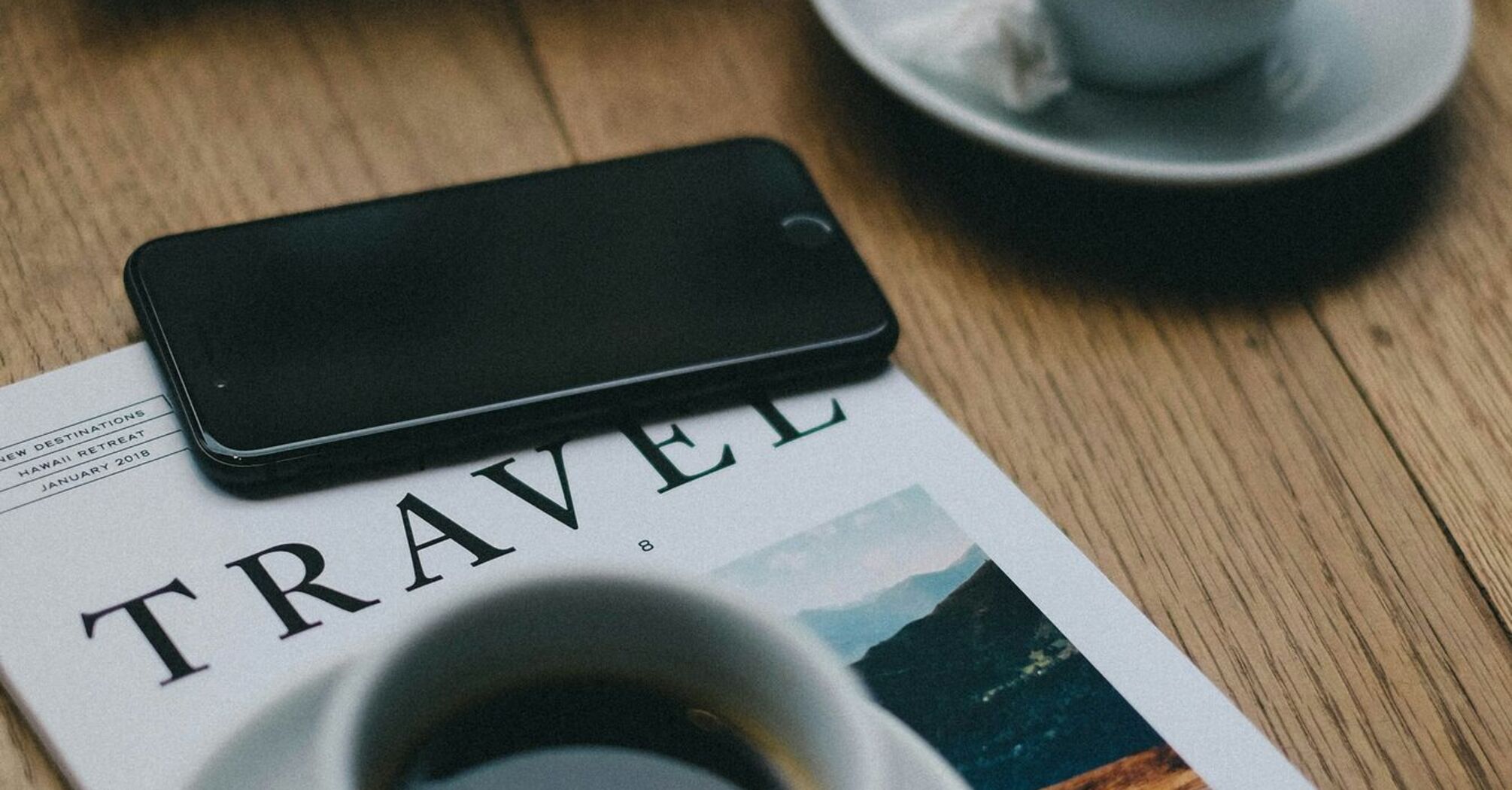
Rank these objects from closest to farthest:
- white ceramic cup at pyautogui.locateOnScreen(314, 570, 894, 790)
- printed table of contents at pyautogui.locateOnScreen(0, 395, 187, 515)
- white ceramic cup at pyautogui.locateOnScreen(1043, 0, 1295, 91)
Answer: white ceramic cup at pyautogui.locateOnScreen(314, 570, 894, 790), printed table of contents at pyautogui.locateOnScreen(0, 395, 187, 515), white ceramic cup at pyautogui.locateOnScreen(1043, 0, 1295, 91)

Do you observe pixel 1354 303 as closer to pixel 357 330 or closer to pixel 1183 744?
pixel 1183 744

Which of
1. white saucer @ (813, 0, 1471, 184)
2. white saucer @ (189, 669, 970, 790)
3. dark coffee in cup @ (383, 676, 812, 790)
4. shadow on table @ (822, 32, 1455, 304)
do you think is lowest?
shadow on table @ (822, 32, 1455, 304)

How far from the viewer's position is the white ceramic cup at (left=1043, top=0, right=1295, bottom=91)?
455 mm

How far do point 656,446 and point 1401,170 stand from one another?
0.33 meters

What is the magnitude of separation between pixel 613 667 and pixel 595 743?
19 mm

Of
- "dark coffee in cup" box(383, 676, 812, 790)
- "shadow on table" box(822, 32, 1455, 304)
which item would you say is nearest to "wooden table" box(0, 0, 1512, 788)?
"shadow on table" box(822, 32, 1455, 304)

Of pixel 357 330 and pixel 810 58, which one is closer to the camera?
pixel 357 330

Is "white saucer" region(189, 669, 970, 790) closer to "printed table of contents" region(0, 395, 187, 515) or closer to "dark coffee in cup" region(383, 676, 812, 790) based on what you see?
"dark coffee in cup" region(383, 676, 812, 790)

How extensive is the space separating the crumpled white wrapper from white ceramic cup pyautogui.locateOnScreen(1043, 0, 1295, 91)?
1cm

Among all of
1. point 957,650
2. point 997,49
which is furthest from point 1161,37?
point 957,650

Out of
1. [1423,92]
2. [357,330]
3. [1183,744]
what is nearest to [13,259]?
[357,330]

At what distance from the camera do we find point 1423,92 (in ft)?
1.49

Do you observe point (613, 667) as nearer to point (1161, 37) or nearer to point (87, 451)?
point (87, 451)

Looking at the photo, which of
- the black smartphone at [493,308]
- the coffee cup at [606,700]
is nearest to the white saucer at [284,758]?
the coffee cup at [606,700]
